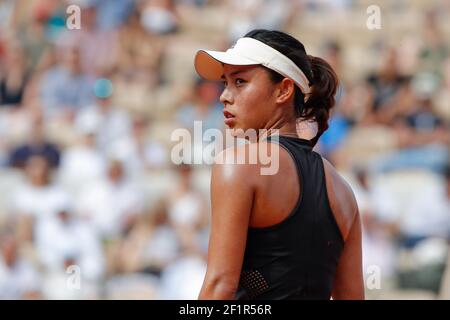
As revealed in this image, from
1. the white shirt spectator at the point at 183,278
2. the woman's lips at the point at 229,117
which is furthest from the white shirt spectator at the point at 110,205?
the woman's lips at the point at 229,117

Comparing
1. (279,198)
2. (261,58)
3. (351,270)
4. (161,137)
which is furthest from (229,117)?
(161,137)

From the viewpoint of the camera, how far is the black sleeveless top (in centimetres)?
259

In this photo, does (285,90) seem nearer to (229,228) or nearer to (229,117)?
(229,117)

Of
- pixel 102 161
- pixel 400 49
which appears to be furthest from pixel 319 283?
pixel 400 49

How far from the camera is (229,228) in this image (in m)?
2.54

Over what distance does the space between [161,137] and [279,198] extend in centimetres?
610

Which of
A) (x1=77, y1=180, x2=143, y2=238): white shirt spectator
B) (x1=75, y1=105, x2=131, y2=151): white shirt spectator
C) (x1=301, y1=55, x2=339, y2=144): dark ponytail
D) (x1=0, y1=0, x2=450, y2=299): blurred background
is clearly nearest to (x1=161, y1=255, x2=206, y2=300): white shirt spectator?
(x1=0, y1=0, x2=450, y2=299): blurred background

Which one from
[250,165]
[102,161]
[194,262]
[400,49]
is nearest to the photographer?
[250,165]

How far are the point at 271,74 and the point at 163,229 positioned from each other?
502 centimetres

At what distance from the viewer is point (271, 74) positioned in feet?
9.05

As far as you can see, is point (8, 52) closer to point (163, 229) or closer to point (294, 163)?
point (163, 229)

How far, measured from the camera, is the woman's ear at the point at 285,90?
9.07 feet

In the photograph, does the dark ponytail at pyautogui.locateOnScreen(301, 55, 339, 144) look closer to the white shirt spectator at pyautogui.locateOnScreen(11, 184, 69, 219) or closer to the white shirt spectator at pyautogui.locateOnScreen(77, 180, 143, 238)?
the white shirt spectator at pyautogui.locateOnScreen(77, 180, 143, 238)

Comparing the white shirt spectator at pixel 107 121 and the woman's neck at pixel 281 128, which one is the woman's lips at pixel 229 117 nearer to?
the woman's neck at pixel 281 128
